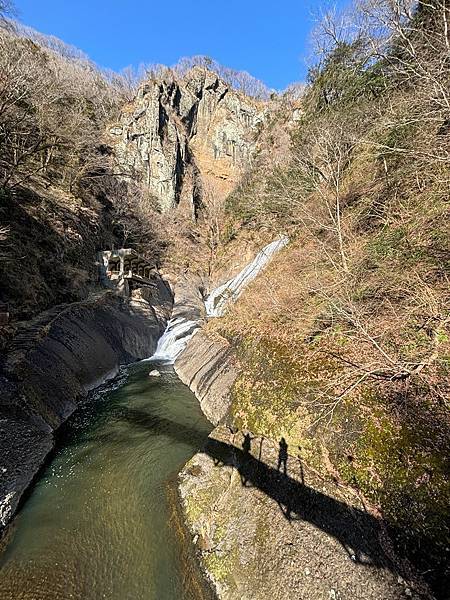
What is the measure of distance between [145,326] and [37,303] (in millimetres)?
7291

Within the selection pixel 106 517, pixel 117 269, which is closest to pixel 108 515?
pixel 106 517

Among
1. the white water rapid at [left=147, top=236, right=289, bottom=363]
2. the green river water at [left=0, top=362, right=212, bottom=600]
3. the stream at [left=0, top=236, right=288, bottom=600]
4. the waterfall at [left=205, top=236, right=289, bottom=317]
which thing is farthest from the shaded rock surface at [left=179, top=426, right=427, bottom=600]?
the waterfall at [left=205, top=236, right=289, bottom=317]

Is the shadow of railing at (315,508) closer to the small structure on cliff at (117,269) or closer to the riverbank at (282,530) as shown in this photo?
the riverbank at (282,530)

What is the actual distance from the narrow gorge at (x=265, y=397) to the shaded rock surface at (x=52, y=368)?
0.08 metres

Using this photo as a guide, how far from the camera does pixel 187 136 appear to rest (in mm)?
53750

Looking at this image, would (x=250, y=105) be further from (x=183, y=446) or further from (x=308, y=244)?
(x=183, y=446)

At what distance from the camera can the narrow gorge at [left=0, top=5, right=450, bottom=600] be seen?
15.6ft

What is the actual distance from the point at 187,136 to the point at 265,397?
57324mm

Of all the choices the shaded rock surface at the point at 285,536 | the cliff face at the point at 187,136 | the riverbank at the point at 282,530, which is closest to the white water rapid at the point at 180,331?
the riverbank at the point at 282,530

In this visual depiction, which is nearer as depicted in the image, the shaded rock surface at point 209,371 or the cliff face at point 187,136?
the shaded rock surface at point 209,371

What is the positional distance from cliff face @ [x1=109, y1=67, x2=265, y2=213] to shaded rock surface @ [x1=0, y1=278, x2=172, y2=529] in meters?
30.1

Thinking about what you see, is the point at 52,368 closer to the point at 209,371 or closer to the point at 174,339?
the point at 209,371

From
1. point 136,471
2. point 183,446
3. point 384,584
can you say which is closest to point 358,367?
point 384,584

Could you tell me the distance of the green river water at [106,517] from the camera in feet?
16.7
